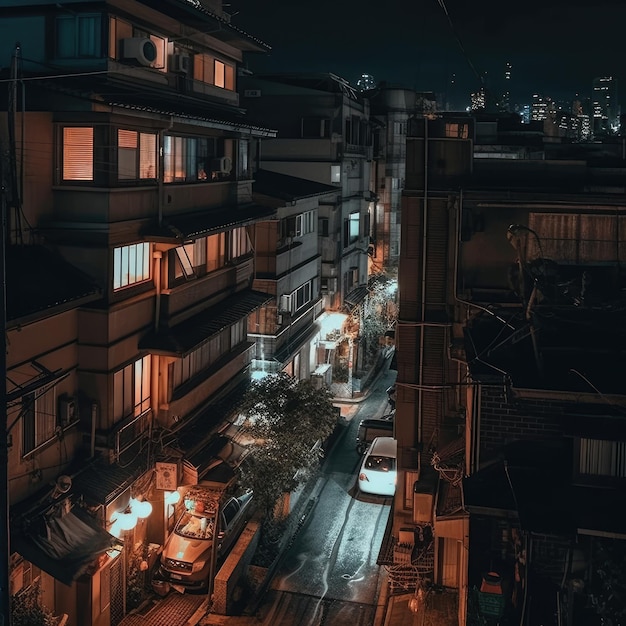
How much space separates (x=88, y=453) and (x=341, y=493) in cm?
1254

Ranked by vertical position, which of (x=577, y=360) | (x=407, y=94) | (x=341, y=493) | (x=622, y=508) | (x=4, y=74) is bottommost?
(x=341, y=493)

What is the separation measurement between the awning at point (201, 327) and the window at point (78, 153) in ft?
15.1

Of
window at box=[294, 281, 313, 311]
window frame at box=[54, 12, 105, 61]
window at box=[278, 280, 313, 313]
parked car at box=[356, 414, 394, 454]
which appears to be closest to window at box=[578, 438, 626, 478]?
window frame at box=[54, 12, 105, 61]

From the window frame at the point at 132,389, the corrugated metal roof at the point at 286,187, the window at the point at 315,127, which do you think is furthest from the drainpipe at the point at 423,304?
the window at the point at 315,127

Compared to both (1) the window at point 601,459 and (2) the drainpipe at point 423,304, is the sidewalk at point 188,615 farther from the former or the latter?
(1) the window at point 601,459

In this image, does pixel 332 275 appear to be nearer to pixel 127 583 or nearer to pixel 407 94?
pixel 407 94

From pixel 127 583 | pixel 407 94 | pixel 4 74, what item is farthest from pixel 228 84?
pixel 407 94

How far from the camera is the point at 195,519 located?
22484 mm

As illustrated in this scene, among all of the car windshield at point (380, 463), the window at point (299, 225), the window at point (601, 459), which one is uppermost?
the window at point (299, 225)

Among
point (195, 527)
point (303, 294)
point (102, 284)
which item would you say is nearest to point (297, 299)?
point (303, 294)

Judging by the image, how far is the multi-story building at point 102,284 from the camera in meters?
16.8

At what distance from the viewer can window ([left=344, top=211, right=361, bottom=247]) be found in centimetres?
4466

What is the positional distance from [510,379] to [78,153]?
451 inches

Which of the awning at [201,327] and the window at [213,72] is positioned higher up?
the window at [213,72]
